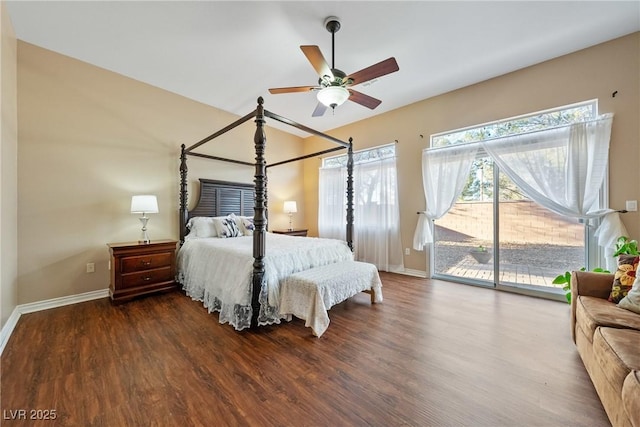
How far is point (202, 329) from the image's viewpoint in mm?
2334

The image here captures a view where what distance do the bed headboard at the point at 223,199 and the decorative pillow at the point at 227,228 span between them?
446mm

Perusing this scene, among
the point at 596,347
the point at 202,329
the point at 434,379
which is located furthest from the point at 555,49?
the point at 202,329

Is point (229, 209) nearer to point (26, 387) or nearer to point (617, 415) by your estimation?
point (26, 387)

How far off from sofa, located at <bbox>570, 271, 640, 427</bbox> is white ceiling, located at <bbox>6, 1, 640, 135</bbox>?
8.29ft

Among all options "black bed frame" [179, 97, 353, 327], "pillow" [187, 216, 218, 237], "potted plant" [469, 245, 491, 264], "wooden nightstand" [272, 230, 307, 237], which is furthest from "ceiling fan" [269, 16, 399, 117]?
"wooden nightstand" [272, 230, 307, 237]

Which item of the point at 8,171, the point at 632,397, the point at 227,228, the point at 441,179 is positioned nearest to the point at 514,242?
the point at 441,179

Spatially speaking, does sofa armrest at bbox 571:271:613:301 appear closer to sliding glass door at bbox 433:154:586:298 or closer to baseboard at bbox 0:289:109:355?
sliding glass door at bbox 433:154:586:298

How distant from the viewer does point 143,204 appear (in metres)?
3.15

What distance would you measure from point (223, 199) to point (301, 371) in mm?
3429

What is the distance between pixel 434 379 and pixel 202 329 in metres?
2.04

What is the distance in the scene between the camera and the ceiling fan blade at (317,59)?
206 cm

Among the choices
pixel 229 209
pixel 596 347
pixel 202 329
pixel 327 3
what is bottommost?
pixel 202 329

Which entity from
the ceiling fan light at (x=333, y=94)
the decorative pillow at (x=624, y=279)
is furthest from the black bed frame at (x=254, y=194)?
the decorative pillow at (x=624, y=279)

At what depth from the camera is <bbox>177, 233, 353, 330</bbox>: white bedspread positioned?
2375 millimetres
